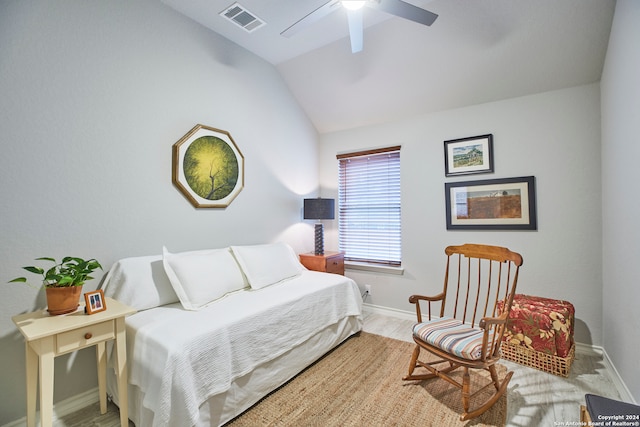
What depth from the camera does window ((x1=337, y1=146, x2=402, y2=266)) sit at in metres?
3.62

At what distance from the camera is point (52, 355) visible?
1411 millimetres

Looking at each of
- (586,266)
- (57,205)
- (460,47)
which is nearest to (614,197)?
(586,266)

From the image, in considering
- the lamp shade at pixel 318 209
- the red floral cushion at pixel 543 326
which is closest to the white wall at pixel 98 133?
the lamp shade at pixel 318 209

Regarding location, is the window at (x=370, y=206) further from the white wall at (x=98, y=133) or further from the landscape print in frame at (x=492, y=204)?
the white wall at (x=98, y=133)

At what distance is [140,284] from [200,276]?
1.29 ft

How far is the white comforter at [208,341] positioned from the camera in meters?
1.47

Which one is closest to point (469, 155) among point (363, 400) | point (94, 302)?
point (363, 400)

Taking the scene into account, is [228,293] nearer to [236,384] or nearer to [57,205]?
[236,384]

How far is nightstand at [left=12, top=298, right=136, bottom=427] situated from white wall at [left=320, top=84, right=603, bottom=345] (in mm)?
2820

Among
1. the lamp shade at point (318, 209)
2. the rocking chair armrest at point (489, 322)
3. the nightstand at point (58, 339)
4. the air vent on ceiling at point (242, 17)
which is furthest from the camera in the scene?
the lamp shade at point (318, 209)

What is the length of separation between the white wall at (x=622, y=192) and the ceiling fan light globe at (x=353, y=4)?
5.17 feet

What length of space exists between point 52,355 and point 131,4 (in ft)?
8.16

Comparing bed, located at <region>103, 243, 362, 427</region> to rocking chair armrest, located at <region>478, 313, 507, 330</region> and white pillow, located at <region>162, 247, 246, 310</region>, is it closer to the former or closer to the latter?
white pillow, located at <region>162, 247, 246, 310</region>

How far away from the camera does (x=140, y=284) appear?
2.04 metres
